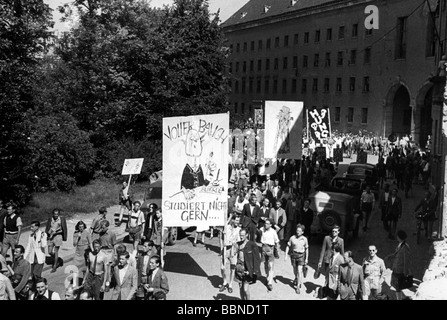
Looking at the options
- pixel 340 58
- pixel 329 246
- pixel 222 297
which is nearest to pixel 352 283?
pixel 329 246

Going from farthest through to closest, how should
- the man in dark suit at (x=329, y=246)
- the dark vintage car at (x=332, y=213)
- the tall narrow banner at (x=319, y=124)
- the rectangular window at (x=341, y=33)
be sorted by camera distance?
the rectangular window at (x=341, y=33)
the tall narrow banner at (x=319, y=124)
the dark vintage car at (x=332, y=213)
the man in dark suit at (x=329, y=246)

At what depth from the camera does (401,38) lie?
182 feet

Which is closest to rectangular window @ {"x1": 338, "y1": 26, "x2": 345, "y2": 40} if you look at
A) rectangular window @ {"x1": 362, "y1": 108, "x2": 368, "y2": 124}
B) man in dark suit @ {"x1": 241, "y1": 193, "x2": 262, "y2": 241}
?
rectangular window @ {"x1": 362, "y1": 108, "x2": 368, "y2": 124}

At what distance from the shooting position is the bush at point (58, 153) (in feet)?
80.9

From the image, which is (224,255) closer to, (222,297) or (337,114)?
(222,297)

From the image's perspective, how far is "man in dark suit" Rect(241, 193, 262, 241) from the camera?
45.8 feet

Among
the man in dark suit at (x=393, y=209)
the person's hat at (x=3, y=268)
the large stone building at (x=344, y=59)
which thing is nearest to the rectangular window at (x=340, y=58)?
the large stone building at (x=344, y=59)

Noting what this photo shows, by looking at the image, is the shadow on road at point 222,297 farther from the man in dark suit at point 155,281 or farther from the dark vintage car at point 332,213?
the dark vintage car at point 332,213

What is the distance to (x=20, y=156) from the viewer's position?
21.1 meters

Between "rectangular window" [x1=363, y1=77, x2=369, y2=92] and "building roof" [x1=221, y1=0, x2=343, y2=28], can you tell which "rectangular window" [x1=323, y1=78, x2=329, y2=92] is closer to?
"rectangular window" [x1=363, y1=77, x2=369, y2=92]
